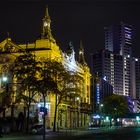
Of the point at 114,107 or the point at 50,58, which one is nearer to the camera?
the point at 50,58

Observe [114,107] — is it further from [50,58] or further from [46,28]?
[50,58]

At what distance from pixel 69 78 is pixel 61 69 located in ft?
16.7

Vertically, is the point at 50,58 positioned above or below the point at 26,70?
above

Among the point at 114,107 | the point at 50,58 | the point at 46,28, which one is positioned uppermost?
the point at 46,28

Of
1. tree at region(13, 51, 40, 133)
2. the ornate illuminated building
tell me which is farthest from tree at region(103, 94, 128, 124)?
tree at region(13, 51, 40, 133)

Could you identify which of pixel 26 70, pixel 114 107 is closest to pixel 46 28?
pixel 26 70

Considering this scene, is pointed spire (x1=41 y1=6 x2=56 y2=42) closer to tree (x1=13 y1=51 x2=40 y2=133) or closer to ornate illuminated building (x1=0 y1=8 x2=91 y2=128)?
ornate illuminated building (x1=0 y1=8 x2=91 y2=128)

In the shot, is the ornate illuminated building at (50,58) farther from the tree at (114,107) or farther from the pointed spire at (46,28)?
the tree at (114,107)

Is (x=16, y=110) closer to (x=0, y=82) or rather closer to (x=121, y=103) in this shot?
(x=0, y=82)

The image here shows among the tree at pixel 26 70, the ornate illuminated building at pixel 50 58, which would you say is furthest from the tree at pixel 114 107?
the tree at pixel 26 70

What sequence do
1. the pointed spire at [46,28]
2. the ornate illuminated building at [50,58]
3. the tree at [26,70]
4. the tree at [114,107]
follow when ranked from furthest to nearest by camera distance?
the tree at [114,107] < the pointed spire at [46,28] < the ornate illuminated building at [50,58] < the tree at [26,70]

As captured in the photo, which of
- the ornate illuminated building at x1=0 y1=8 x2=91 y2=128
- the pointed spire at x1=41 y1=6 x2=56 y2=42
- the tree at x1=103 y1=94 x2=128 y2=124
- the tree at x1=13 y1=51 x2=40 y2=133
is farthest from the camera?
the tree at x1=103 y1=94 x2=128 y2=124

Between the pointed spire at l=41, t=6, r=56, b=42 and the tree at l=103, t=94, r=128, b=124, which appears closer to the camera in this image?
the pointed spire at l=41, t=6, r=56, b=42

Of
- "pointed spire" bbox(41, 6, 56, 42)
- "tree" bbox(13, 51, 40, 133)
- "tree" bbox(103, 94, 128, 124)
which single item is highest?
"pointed spire" bbox(41, 6, 56, 42)
